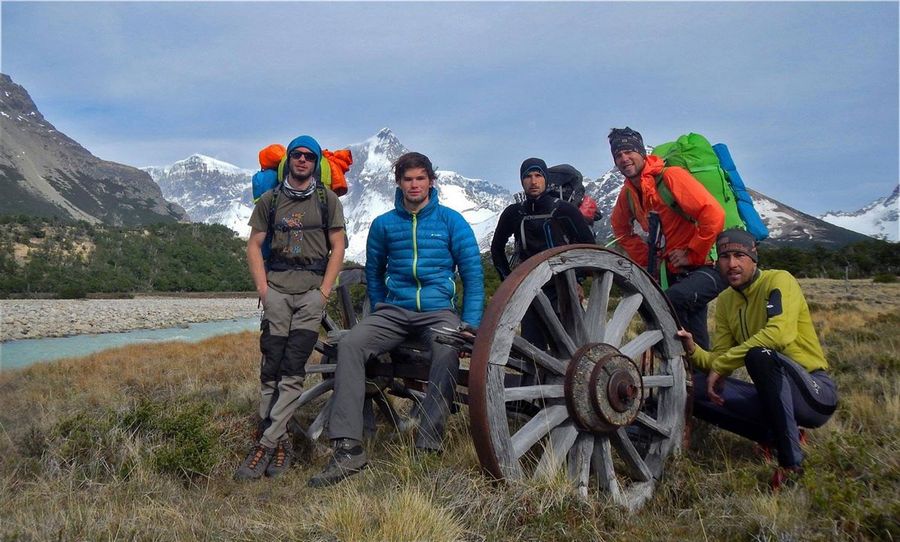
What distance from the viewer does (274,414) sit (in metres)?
4.14

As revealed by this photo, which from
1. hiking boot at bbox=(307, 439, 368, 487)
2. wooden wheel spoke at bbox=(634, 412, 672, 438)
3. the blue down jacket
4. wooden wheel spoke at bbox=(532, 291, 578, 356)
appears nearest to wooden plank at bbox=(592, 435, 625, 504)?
wooden wheel spoke at bbox=(634, 412, 672, 438)

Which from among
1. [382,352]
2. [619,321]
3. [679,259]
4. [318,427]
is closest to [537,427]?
[619,321]

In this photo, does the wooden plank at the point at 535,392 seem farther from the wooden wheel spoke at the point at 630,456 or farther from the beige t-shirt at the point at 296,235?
the beige t-shirt at the point at 296,235

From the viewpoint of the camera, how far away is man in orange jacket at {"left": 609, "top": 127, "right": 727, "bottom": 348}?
4055 millimetres

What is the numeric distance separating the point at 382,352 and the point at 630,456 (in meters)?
1.62

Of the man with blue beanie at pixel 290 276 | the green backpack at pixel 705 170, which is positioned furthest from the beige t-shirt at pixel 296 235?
the green backpack at pixel 705 170

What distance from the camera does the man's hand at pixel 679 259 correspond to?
4.30 meters

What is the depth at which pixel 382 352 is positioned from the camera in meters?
3.88

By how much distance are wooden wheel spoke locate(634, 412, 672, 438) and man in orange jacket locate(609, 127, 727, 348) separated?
34.7 inches

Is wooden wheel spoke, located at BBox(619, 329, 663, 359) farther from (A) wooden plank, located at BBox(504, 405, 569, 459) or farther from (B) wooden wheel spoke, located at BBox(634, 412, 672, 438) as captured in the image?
(A) wooden plank, located at BBox(504, 405, 569, 459)

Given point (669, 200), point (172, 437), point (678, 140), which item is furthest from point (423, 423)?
point (678, 140)

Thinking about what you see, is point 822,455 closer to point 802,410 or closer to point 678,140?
point 802,410

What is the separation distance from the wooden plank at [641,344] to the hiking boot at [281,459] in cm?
237

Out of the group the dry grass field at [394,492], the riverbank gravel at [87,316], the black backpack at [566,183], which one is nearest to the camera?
the dry grass field at [394,492]
